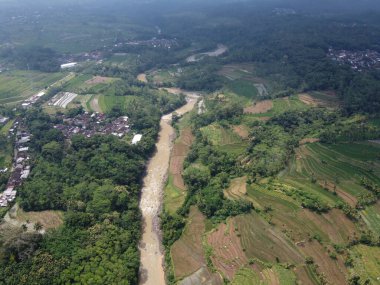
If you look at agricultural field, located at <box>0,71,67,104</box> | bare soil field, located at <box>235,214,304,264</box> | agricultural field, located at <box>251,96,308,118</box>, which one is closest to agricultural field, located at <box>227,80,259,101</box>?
agricultural field, located at <box>251,96,308,118</box>

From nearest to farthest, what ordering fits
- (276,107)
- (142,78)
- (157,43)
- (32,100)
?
(276,107) → (32,100) → (142,78) → (157,43)

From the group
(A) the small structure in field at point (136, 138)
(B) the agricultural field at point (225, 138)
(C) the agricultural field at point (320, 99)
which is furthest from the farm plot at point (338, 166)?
(A) the small structure in field at point (136, 138)

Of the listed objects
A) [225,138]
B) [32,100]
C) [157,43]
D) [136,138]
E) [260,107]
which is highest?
[260,107]

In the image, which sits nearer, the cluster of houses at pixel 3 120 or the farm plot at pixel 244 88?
the cluster of houses at pixel 3 120

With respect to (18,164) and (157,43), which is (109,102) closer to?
(18,164)

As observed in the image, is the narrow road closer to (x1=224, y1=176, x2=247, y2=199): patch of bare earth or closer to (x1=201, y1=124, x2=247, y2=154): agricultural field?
(x1=201, y1=124, x2=247, y2=154): agricultural field

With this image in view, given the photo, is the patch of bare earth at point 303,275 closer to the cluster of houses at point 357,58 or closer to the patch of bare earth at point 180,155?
the patch of bare earth at point 180,155

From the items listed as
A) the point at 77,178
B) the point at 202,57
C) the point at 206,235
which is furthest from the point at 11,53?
the point at 206,235

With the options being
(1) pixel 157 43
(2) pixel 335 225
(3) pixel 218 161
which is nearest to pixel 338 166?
(2) pixel 335 225
